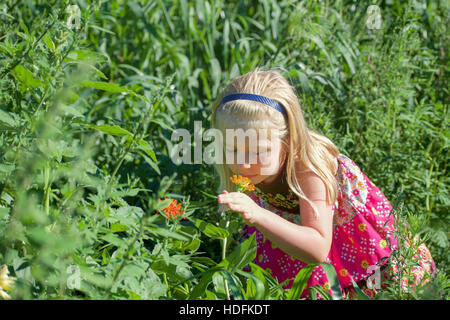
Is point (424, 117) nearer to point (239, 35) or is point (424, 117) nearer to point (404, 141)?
point (404, 141)

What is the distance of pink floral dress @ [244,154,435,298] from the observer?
1.82 m

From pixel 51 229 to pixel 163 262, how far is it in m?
0.27

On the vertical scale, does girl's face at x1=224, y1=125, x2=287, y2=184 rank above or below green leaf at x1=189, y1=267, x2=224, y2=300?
above

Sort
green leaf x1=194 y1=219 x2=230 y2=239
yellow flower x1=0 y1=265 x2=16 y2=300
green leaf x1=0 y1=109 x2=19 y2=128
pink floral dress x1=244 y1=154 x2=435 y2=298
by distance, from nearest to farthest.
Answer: yellow flower x1=0 y1=265 x2=16 y2=300 → green leaf x1=0 y1=109 x2=19 y2=128 → green leaf x1=194 y1=219 x2=230 y2=239 → pink floral dress x1=244 y1=154 x2=435 y2=298

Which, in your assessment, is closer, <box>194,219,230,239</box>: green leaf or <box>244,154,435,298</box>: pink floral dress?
<box>194,219,230,239</box>: green leaf

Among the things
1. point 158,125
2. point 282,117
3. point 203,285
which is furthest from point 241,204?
point 158,125

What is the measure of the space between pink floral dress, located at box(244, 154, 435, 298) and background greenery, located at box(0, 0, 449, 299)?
0.47 feet

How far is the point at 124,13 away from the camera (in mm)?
2902

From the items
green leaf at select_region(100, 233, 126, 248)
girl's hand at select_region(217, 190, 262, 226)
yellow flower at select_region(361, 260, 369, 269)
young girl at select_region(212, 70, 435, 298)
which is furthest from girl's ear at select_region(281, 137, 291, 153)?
green leaf at select_region(100, 233, 126, 248)

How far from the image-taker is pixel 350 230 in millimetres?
1894

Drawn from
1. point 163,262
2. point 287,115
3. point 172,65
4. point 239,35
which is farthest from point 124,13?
point 163,262

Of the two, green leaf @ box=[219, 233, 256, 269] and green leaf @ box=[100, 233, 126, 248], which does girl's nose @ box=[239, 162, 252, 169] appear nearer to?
green leaf @ box=[219, 233, 256, 269]

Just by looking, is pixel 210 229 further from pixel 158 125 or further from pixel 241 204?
pixel 158 125

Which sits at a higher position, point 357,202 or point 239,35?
point 239,35
